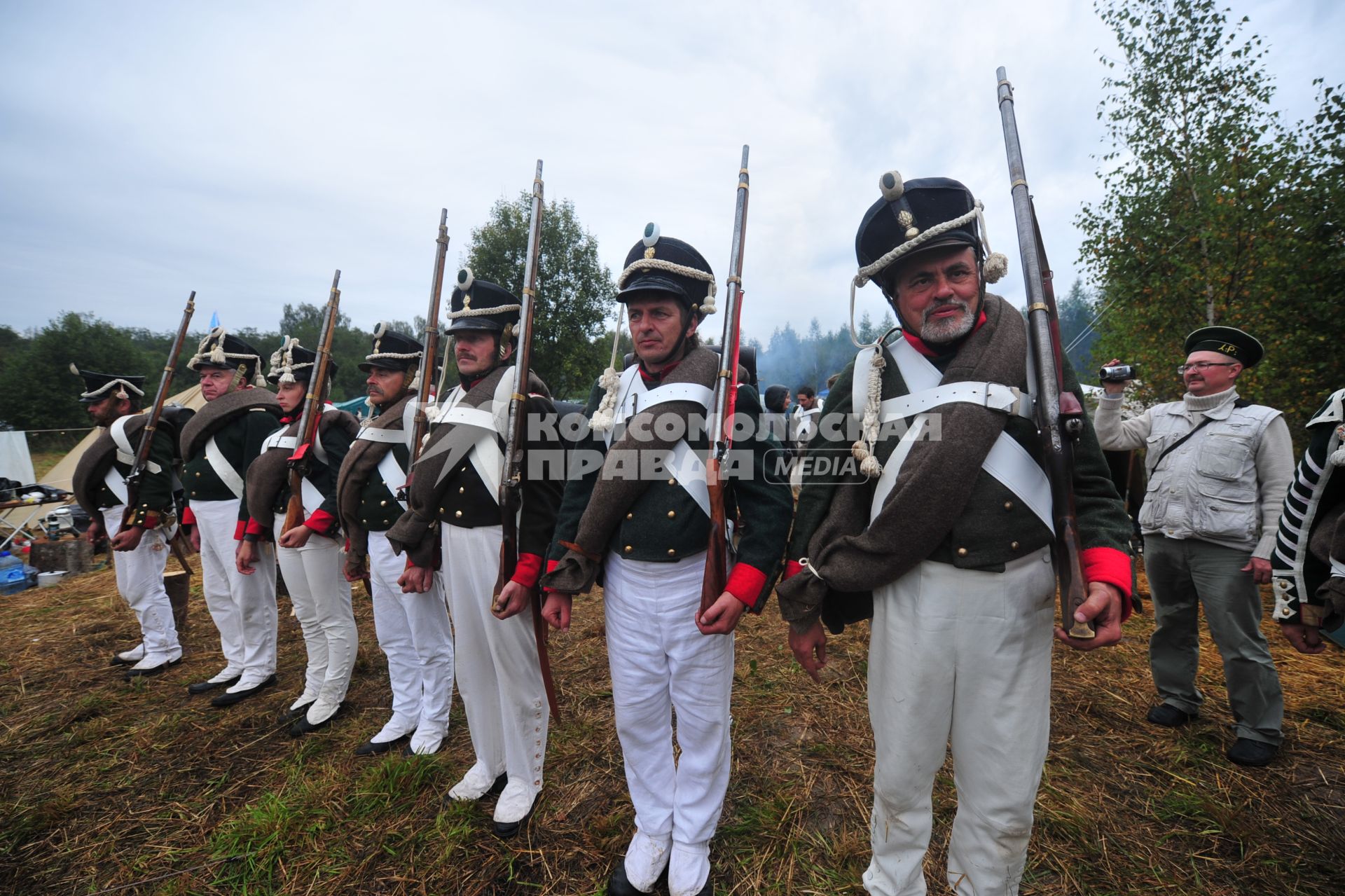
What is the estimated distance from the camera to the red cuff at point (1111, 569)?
1837 mm

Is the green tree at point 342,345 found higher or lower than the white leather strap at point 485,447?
higher

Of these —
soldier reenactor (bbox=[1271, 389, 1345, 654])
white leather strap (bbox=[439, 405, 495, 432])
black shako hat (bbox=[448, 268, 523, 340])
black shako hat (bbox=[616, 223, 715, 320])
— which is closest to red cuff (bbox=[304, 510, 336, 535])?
white leather strap (bbox=[439, 405, 495, 432])

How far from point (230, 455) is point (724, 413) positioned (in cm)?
488

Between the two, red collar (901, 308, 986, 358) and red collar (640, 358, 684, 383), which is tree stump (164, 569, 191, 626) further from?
red collar (901, 308, 986, 358)

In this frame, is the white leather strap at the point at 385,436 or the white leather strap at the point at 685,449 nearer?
the white leather strap at the point at 685,449

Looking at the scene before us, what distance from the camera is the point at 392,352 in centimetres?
423

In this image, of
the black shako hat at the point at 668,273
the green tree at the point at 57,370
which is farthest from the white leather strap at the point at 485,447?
the green tree at the point at 57,370

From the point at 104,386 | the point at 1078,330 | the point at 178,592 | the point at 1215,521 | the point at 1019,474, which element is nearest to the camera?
the point at 1019,474

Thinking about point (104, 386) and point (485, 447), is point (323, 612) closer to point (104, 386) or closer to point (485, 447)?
point (485, 447)

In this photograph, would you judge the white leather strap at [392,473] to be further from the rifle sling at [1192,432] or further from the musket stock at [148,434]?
the rifle sling at [1192,432]

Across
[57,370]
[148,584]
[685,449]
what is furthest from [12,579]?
[57,370]

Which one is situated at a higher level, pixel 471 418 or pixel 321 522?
pixel 471 418

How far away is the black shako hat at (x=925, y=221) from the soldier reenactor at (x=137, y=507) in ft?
22.2

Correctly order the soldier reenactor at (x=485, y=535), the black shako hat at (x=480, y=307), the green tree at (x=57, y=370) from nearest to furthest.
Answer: the soldier reenactor at (x=485, y=535) → the black shako hat at (x=480, y=307) → the green tree at (x=57, y=370)
